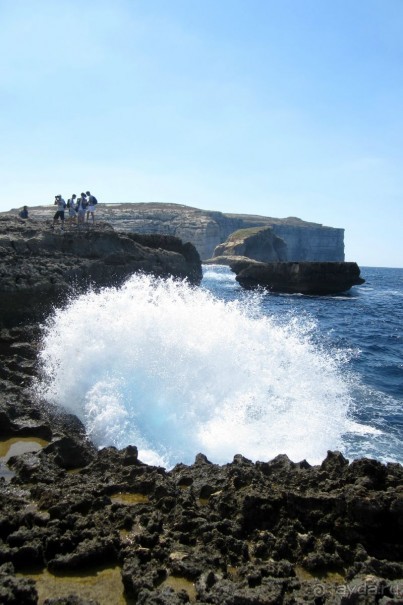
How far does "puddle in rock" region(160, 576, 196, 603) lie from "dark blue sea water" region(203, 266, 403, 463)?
5916 millimetres

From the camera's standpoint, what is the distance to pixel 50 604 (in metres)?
3.76

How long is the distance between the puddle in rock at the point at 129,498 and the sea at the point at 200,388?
2153 millimetres

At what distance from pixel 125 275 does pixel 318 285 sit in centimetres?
2918

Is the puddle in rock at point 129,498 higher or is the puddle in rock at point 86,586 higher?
the puddle in rock at point 86,586

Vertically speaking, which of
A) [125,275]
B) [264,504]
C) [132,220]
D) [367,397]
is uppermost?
[132,220]

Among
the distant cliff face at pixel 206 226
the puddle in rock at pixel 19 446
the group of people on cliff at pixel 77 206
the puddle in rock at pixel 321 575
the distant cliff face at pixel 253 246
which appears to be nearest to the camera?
the puddle in rock at pixel 321 575

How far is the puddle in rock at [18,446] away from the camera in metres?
7.49

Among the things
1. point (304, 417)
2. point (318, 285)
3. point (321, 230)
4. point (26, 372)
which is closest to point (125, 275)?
point (26, 372)

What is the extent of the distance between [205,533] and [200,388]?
574cm

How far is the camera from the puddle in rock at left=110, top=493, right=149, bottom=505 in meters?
5.93

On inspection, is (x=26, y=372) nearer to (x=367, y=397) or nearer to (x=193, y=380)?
(x=193, y=380)

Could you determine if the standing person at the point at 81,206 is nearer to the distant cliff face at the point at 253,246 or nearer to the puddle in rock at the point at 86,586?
the puddle in rock at the point at 86,586

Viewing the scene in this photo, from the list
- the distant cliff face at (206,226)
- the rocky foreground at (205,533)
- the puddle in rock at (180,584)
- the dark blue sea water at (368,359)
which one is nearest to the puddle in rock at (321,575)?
the rocky foreground at (205,533)

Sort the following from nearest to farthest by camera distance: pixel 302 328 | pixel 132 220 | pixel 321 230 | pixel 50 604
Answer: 1. pixel 50 604
2. pixel 302 328
3. pixel 132 220
4. pixel 321 230
